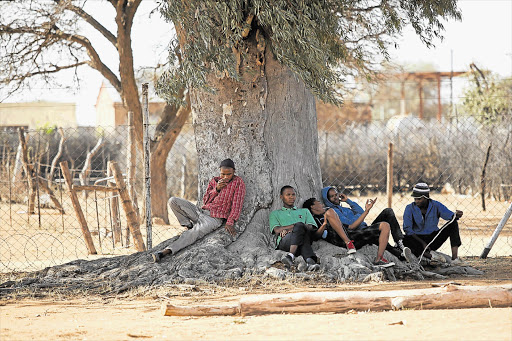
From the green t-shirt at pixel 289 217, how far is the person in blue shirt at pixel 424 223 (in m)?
1.30

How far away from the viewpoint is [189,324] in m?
5.06

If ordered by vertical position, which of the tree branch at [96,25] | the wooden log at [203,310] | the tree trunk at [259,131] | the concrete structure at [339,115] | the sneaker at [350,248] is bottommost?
the wooden log at [203,310]

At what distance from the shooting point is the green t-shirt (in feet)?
24.7

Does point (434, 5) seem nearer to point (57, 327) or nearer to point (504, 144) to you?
point (57, 327)

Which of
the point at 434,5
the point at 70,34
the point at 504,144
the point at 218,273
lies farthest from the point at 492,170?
the point at 218,273

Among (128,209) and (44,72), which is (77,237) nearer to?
(128,209)

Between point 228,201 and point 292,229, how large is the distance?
806 mm

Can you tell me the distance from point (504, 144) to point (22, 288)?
13531 millimetres

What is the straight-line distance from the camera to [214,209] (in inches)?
299

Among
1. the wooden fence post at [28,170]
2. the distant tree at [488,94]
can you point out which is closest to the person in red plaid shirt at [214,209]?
the wooden fence post at [28,170]

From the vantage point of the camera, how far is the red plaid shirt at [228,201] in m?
7.49

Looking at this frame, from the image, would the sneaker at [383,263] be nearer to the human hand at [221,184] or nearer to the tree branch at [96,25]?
the human hand at [221,184]

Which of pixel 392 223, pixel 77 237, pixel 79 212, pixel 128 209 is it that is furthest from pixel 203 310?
pixel 77 237

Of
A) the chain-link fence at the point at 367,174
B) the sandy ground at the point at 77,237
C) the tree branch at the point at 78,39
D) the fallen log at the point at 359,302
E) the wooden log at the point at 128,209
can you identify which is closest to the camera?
the fallen log at the point at 359,302
